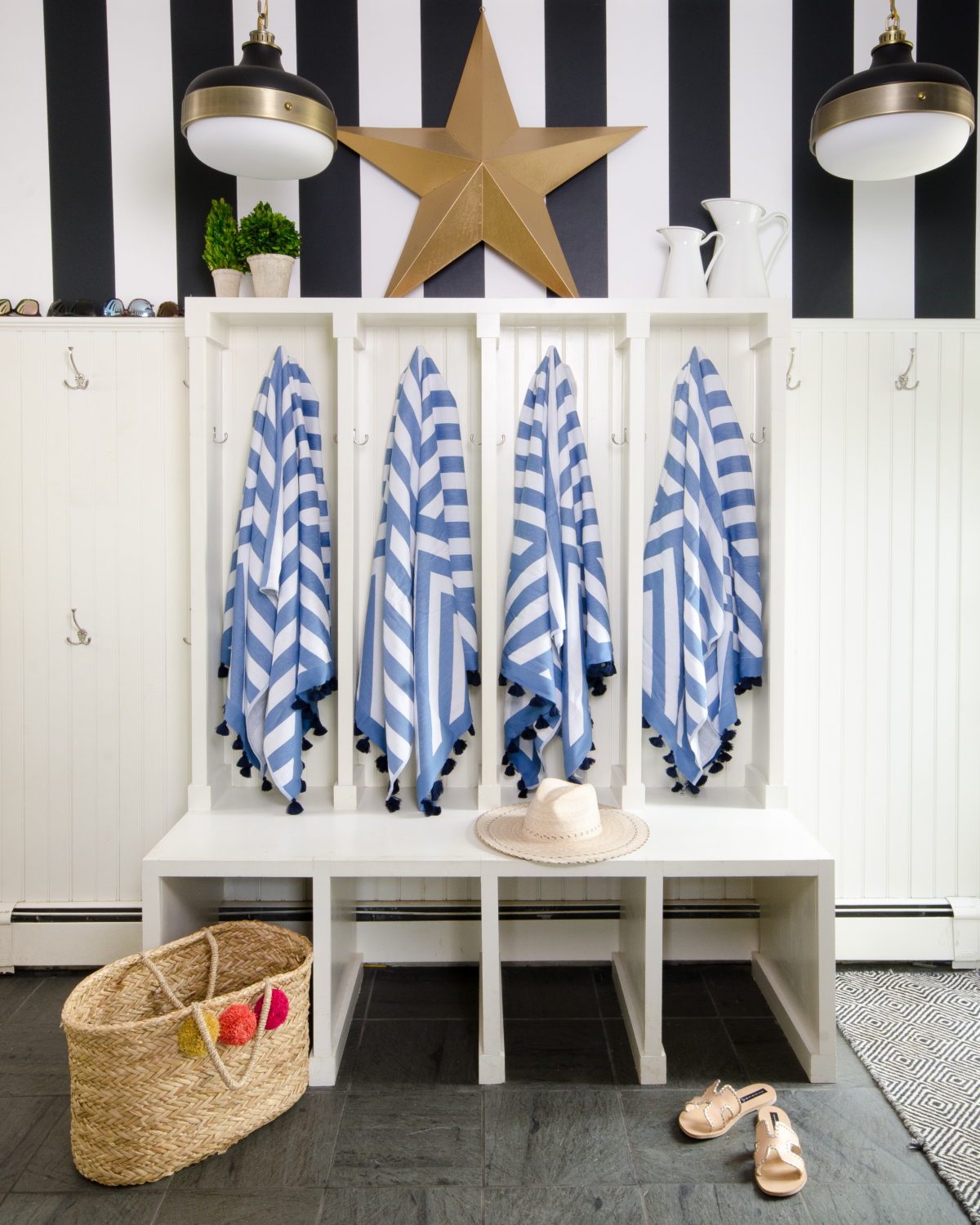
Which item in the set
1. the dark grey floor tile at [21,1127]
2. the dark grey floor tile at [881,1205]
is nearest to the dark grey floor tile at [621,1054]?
the dark grey floor tile at [881,1205]

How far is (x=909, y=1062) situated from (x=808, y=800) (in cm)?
69

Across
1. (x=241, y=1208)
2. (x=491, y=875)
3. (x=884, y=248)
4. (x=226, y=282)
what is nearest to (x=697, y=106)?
(x=884, y=248)

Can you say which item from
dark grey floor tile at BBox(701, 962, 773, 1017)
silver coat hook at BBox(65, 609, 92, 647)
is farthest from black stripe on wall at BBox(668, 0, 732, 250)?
dark grey floor tile at BBox(701, 962, 773, 1017)

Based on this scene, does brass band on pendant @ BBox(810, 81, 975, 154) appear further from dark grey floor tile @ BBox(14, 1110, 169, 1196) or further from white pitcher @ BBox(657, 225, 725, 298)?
dark grey floor tile @ BBox(14, 1110, 169, 1196)

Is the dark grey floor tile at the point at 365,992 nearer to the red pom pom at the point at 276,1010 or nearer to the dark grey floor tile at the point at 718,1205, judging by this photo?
the red pom pom at the point at 276,1010

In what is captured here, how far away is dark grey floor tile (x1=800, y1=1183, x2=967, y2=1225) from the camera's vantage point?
1562 mm

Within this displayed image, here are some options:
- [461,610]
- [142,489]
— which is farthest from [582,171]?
[142,489]

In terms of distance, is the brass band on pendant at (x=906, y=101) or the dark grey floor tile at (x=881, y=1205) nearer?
the dark grey floor tile at (x=881, y=1205)

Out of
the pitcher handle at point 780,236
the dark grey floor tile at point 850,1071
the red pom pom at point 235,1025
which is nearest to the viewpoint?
the red pom pom at point 235,1025

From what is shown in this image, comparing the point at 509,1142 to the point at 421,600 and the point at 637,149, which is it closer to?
the point at 421,600

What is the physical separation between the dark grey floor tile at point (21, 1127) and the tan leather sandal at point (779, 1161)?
143 cm

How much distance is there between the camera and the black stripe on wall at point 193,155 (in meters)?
2.39

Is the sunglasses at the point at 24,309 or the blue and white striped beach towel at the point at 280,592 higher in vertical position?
the sunglasses at the point at 24,309

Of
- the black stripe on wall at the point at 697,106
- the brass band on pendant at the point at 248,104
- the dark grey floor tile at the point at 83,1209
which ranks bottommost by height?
the dark grey floor tile at the point at 83,1209
